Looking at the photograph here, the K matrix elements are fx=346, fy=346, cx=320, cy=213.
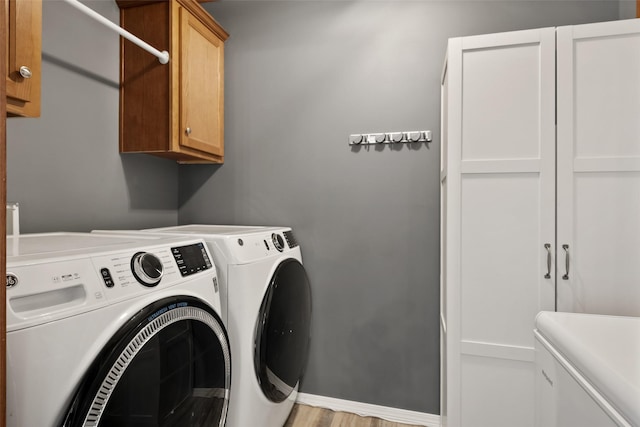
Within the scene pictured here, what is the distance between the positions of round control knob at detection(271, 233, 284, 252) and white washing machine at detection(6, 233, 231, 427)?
582mm

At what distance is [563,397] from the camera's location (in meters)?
0.81

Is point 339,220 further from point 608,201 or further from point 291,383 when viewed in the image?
point 608,201

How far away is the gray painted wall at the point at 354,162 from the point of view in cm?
192

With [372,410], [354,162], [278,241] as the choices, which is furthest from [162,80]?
[372,410]

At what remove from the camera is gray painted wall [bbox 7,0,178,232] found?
4.56ft

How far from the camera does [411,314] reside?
6.37 feet

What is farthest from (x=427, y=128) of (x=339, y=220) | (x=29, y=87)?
(x=29, y=87)

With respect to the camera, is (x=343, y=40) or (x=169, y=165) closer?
(x=343, y=40)

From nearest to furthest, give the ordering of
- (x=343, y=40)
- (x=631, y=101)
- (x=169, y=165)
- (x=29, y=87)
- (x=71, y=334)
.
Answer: (x=71, y=334) → (x=29, y=87) → (x=631, y=101) → (x=343, y=40) → (x=169, y=165)

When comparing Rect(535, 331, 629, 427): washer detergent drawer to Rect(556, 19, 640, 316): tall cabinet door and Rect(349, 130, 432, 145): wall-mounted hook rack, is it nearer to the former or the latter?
Rect(556, 19, 640, 316): tall cabinet door

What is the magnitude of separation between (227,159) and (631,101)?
6.65ft

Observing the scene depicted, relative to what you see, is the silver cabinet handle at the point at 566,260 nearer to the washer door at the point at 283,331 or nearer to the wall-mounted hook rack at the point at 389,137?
the wall-mounted hook rack at the point at 389,137

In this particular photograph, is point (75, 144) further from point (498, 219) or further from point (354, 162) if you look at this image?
point (498, 219)

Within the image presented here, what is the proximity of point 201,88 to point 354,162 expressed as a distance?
0.96 m
